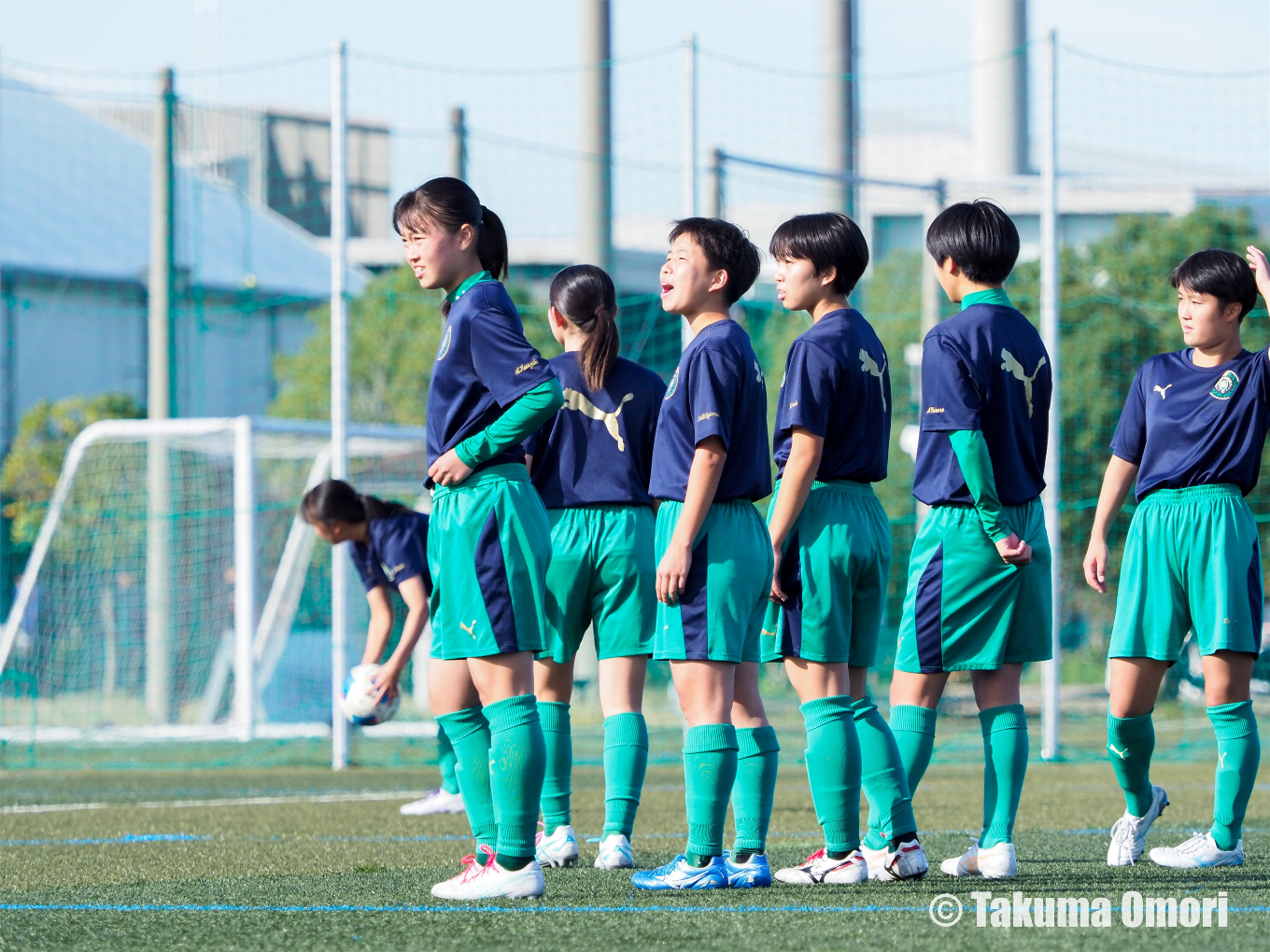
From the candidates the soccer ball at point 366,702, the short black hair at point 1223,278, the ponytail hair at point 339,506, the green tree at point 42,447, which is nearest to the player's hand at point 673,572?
the short black hair at point 1223,278

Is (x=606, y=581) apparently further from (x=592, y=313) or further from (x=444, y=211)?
(x=444, y=211)

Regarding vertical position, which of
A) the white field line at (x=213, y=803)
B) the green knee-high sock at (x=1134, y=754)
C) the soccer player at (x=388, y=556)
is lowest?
the white field line at (x=213, y=803)

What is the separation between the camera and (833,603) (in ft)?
15.9

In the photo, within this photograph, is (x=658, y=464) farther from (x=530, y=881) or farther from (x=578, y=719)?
(x=578, y=719)

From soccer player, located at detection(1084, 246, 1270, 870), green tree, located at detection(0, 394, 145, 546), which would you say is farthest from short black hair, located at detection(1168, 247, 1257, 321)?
green tree, located at detection(0, 394, 145, 546)

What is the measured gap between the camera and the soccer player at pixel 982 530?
4891 mm

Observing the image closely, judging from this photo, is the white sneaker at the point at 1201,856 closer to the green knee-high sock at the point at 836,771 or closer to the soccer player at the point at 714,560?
the green knee-high sock at the point at 836,771

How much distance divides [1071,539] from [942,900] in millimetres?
18521

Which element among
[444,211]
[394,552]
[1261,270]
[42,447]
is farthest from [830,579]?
[42,447]

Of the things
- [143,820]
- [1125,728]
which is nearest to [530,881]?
[1125,728]

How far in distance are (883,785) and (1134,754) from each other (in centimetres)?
101

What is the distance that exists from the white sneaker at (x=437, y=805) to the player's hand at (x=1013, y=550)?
11.8 ft

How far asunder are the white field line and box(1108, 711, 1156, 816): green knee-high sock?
4182 millimetres

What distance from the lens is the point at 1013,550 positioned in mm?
4809
